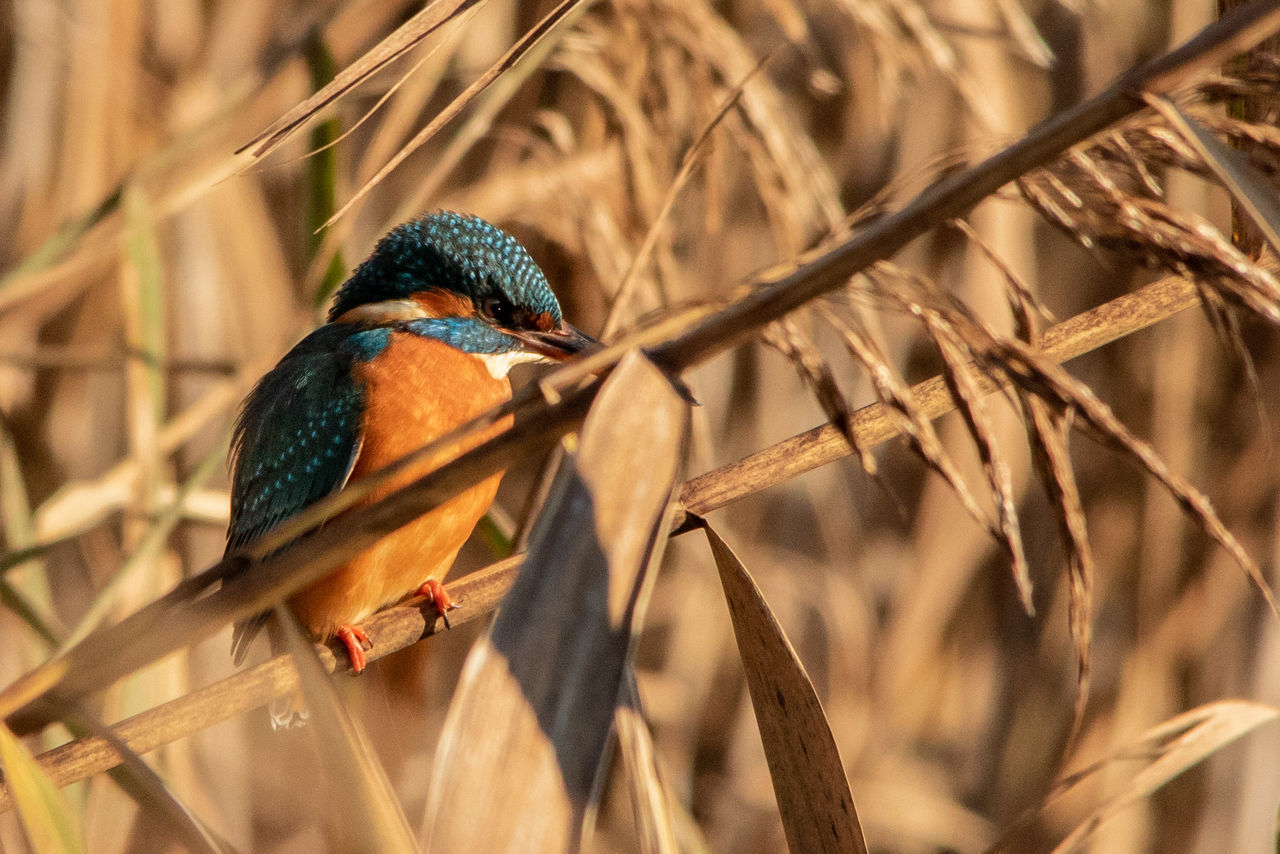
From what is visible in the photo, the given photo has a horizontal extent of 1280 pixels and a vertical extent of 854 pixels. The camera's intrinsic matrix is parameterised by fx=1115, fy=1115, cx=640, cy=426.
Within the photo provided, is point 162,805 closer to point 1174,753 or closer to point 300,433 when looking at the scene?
point 1174,753

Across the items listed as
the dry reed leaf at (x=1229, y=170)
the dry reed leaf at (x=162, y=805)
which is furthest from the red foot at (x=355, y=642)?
the dry reed leaf at (x=1229, y=170)

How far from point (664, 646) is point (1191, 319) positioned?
1463mm

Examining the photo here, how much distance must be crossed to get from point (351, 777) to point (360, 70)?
54cm

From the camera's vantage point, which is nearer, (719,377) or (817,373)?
(817,373)

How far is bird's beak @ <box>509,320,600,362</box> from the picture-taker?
1.98 metres

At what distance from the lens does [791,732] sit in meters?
1.02

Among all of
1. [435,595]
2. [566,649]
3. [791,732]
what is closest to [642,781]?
[791,732]

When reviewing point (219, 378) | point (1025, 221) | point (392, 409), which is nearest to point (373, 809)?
point (392, 409)

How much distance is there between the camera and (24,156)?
2.42m

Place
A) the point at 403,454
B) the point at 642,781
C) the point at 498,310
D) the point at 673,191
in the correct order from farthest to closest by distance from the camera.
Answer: the point at 498,310 < the point at 403,454 < the point at 673,191 < the point at 642,781

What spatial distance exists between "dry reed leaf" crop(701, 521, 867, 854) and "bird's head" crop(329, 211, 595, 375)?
1.00 meters

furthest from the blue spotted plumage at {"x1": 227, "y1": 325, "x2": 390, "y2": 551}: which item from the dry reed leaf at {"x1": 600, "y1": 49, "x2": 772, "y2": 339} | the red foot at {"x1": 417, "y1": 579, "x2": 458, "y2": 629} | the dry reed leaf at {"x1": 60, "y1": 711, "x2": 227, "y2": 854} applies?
the dry reed leaf at {"x1": 60, "y1": 711, "x2": 227, "y2": 854}

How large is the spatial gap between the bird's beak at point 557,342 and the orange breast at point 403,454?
0.13 metres

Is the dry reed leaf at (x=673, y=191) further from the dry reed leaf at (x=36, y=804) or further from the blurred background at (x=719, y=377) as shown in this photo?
the dry reed leaf at (x=36, y=804)
